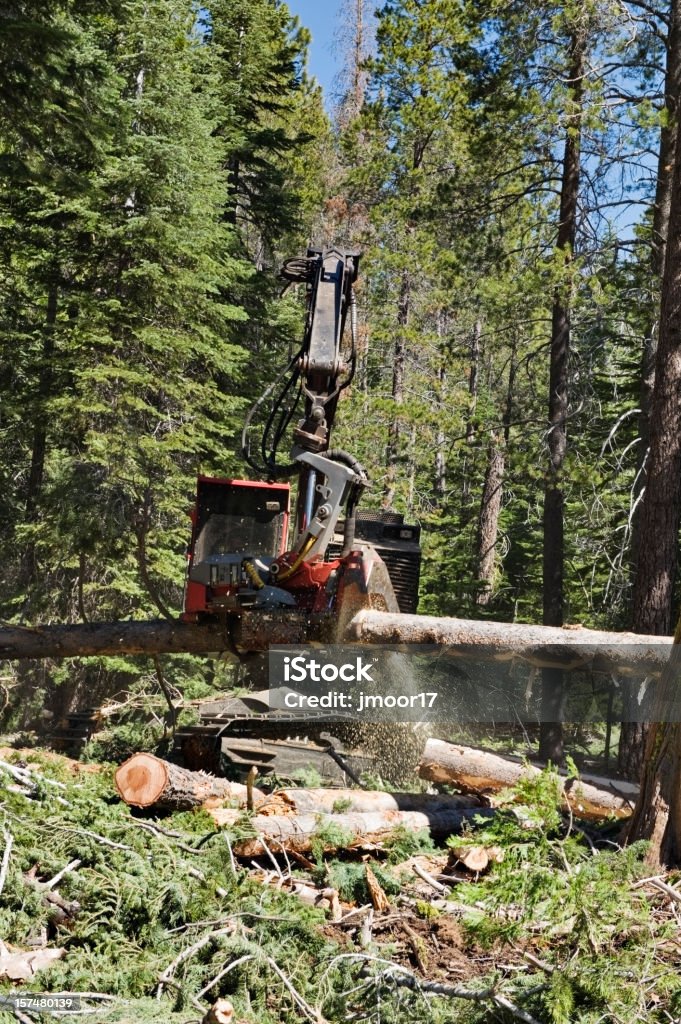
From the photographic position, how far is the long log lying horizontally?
8930 mm

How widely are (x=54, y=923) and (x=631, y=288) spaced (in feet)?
38.7

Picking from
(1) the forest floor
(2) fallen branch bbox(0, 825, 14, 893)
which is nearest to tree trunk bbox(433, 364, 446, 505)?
(1) the forest floor

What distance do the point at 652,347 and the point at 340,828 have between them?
1057 cm

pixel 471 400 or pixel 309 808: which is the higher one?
pixel 471 400

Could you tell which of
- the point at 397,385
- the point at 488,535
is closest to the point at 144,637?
the point at 397,385

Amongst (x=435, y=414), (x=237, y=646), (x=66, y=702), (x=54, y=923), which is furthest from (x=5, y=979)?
(x=435, y=414)

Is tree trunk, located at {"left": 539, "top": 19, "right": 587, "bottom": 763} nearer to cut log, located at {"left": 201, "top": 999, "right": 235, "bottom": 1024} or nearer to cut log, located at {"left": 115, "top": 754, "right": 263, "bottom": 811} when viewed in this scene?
cut log, located at {"left": 115, "top": 754, "right": 263, "bottom": 811}

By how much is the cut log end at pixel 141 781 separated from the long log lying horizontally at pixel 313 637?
2.56m

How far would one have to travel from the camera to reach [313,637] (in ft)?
32.8

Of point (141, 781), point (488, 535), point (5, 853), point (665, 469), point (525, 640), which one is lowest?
point (141, 781)

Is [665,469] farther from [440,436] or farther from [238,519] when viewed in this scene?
[440,436]

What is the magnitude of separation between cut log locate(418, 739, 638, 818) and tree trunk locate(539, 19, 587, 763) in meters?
5.01

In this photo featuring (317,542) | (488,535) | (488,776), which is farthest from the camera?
(488,535)

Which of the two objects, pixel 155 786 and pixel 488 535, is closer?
pixel 155 786
